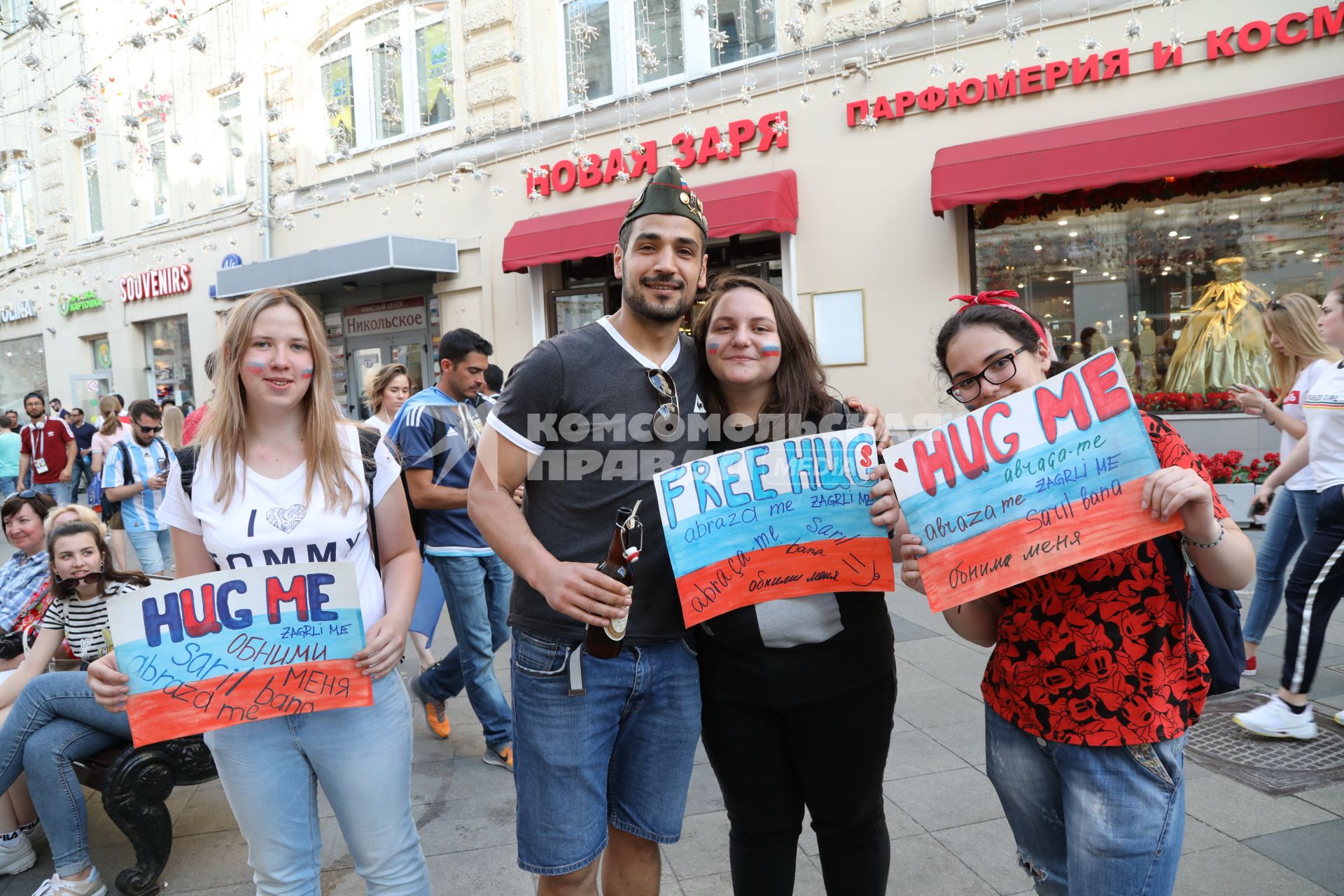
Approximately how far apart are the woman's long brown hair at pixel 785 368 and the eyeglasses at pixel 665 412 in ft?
0.48

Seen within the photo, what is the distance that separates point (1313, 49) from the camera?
25.7 ft

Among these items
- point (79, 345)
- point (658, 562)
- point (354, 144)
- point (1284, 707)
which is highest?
point (354, 144)

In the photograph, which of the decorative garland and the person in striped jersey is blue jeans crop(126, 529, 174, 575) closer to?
the person in striped jersey

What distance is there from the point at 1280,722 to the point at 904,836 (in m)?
2.01

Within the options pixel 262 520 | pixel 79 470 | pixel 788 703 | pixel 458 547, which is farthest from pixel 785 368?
pixel 79 470

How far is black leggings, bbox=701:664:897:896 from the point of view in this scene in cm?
222

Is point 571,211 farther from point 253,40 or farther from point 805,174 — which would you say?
point 253,40

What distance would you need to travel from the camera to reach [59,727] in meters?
3.10

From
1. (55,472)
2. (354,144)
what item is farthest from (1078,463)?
(354,144)

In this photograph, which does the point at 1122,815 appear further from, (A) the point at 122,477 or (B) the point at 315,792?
(A) the point at 122,477

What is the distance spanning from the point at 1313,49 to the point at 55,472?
1517 centimetres

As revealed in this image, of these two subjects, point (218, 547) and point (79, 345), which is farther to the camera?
point (79, 345)

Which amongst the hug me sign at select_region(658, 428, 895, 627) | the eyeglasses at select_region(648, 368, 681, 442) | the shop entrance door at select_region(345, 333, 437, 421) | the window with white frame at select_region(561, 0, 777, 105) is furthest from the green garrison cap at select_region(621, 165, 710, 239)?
the shop entrance door at select_region(345, 333, 437, 421)

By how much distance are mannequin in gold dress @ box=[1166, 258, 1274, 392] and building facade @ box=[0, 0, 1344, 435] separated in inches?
4.6
